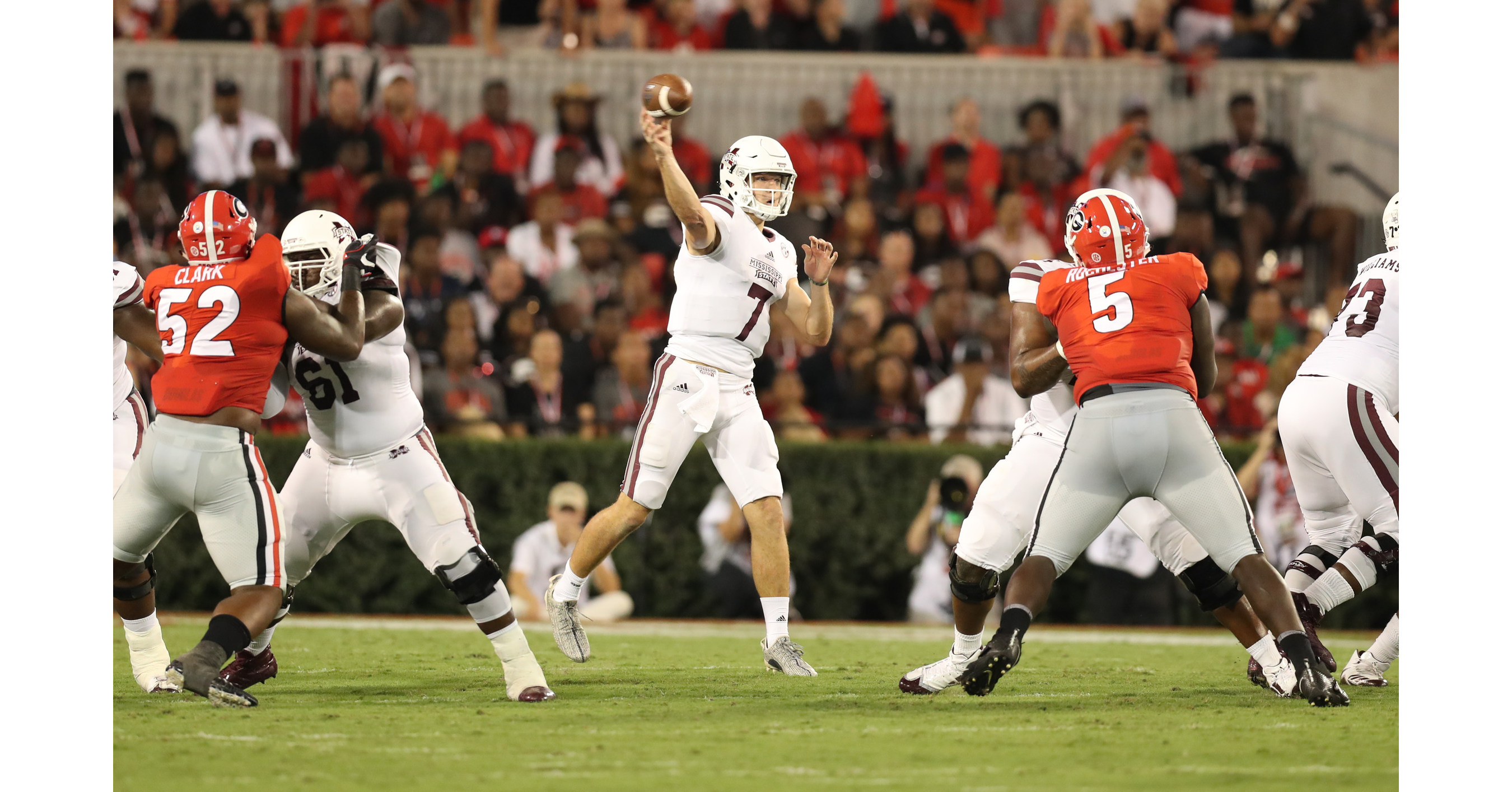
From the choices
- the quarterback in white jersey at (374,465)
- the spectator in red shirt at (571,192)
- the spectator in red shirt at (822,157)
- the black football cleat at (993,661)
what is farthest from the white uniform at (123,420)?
the spectator in red shirt at (822,157)

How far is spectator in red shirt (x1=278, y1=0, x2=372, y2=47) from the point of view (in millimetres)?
12453

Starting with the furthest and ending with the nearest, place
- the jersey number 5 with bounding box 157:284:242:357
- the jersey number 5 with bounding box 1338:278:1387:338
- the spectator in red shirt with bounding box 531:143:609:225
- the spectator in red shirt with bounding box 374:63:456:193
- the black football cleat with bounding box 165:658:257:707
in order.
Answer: the spectator in red shirt with bounding box 374:63:456:193
the spectator in red shirt with bounding box 531:143:609:225
the jersey number 5 with bounding box 1338:278:1387:338
the jersey number 5 with bounding box 157:284:242:357
the black football cleat with bounding box 165:658:257:707

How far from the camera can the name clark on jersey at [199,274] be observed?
16.8 feet

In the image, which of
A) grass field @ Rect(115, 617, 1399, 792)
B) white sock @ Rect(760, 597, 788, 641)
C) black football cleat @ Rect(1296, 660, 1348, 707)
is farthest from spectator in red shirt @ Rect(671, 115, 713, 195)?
black football cleat @ Rect(1296, 660, 1348, 707)

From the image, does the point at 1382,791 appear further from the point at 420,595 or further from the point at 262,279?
the point at 420,595

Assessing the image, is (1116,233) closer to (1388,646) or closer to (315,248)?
(1388,646)

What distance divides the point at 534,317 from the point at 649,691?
4958 mm

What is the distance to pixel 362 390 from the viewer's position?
5.36 metres

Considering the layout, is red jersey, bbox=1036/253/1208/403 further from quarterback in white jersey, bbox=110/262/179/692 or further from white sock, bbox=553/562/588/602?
quarterback in white jersey, bbox=110/262/179/692

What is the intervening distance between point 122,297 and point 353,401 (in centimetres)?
101

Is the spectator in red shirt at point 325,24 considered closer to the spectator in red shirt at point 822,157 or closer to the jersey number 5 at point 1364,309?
the spectator in red shirt at point 822,157

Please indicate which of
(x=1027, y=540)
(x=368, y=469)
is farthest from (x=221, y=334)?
(x=1027, y=540)

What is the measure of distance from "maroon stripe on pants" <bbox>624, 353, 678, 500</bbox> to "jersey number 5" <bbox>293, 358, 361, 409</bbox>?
1183 millimetres

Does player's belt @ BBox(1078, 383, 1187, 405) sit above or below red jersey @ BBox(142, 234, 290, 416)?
below
